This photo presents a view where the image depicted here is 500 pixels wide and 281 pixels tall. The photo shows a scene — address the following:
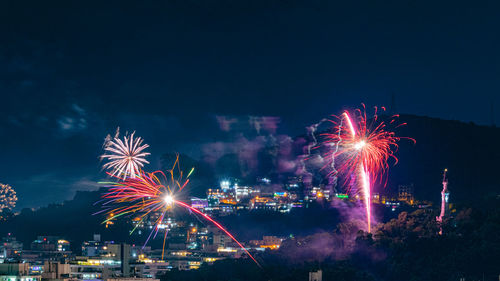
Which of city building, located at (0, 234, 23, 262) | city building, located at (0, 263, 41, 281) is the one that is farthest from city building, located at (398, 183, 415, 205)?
city building, located at (0, 263, 41, 281)

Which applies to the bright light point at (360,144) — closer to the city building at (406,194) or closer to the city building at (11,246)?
the city building at (406,194)

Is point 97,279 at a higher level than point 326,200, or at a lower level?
lower

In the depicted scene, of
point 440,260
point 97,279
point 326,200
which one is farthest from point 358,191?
point 97,279

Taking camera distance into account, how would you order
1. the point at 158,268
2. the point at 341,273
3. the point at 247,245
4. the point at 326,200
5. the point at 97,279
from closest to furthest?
1. the point at 97,279
2. the point at 341,273
3. the point at 158,268
4. the point at 247,245
5. the point at 326,200

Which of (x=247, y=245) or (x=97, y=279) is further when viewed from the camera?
(x=247, y=245)

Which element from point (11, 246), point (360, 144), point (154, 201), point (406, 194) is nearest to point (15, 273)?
point (360, 144)

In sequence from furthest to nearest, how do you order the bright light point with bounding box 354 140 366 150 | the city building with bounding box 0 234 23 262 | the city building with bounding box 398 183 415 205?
the city building with bounding box 398 183 415 205 < the city building with bounding box 0 234 23 262 < the bright light point with bounding box 354 140 366 150

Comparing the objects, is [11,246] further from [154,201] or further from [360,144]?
[360,144]

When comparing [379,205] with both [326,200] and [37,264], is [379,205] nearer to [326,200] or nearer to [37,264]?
[326,200]

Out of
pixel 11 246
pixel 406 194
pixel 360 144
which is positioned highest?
pixel 360 144

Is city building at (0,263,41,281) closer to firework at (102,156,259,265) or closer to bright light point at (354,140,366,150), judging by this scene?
bright light point at (354,140,366,150)

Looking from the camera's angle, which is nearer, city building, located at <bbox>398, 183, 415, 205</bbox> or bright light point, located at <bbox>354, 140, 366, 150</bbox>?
bright light point, located at <bbox>354, 140, 366, 150</bbox>
